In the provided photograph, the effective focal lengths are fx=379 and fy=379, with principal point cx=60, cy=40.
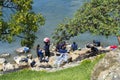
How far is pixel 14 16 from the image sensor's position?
2941 cm

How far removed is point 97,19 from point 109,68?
22400 mm

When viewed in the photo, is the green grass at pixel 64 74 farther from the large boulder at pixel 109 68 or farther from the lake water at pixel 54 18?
the lake water at pixel 54 18

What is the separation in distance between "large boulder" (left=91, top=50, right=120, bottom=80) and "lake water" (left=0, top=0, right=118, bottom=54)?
3624cm

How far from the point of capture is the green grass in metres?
16.3

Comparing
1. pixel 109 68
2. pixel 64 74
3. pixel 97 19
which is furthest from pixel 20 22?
pixel 109 68

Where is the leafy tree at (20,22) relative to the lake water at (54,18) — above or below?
above

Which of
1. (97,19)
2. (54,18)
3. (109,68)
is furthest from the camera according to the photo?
(54,18)

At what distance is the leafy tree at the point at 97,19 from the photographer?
107ft

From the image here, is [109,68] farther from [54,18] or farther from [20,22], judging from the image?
[54,18]

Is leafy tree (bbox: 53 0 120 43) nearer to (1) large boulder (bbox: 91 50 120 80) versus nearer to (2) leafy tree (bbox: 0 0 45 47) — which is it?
(2) leafy tree (bbox: 0 0 45 47)

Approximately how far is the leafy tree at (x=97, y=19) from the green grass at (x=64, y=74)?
36.4 ft

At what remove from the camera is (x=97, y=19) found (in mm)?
33625

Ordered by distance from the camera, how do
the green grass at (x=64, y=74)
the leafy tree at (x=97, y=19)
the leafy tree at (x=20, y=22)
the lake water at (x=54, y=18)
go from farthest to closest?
1. the lake water at (x=54, y=18)
2. the leafy tree at (x=97, y=19)
3. the leafy tree at (x=20, y=22)
4. the green grass at (x=64, y=74)

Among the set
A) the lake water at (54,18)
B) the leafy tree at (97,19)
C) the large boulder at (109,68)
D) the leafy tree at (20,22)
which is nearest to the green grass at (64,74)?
the large boulder at (109,68)
